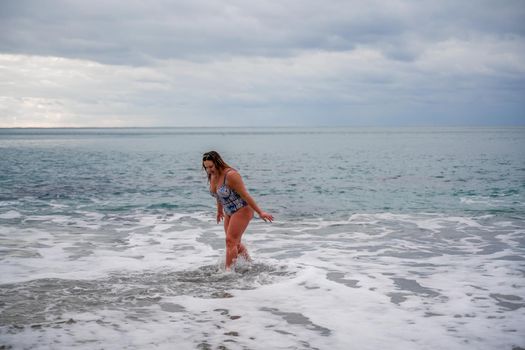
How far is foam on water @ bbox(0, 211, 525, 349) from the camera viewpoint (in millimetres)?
5730

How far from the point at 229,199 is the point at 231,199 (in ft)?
0.11

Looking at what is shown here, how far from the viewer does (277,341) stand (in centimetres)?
559

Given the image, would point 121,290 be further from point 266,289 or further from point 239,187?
point 239,187

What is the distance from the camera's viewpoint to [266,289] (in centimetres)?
758

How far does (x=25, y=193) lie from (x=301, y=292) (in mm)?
17322

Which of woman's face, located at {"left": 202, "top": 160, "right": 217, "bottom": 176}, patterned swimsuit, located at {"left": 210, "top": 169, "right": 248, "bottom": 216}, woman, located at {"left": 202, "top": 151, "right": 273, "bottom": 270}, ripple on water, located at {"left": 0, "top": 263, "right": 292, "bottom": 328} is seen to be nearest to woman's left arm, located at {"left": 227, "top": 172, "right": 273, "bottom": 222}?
woman, located at {"left": 202, "top": 151, "right": 273, "bottom": 270}

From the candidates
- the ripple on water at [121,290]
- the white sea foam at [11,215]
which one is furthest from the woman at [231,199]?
the white sea foam at [11,215]

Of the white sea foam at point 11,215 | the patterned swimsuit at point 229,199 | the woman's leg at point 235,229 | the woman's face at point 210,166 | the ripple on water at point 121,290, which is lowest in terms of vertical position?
the white sea foam at point 11,215

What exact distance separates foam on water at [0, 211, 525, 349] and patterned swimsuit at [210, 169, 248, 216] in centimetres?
112

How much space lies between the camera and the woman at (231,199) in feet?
26.3

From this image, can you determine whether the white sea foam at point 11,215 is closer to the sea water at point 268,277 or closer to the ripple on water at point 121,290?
the sea water at point 268,277

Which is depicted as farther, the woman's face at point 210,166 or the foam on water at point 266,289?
the woman's face at point 210,166

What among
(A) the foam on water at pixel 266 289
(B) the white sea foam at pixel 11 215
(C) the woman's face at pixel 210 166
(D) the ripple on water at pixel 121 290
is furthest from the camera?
(B) the white sea foam at pixel 11 215

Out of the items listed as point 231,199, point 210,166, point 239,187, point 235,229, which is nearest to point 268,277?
point 235,229
